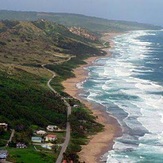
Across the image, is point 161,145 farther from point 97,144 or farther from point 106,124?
point 106,124

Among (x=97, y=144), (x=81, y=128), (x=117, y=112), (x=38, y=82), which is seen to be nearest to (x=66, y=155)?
(x=97, y=144)

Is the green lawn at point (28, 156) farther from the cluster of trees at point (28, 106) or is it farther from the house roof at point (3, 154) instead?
the cluster of trees at point (28, 106)

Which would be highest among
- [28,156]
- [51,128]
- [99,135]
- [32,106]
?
[32,106]

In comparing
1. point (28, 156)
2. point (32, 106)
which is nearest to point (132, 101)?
point (32, 106)

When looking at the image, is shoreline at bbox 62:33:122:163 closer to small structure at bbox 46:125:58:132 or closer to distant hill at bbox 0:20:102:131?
small structure at bbox 46:125:58:132

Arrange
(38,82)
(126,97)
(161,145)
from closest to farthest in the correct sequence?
(161,145)
(126,97)
(38,82)

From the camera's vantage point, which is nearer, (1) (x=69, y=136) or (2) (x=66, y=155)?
(2) (x=66, y=155)

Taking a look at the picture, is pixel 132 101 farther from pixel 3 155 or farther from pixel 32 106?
pixel 3 155

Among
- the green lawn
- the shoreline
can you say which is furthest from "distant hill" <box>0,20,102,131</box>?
the green lawn
